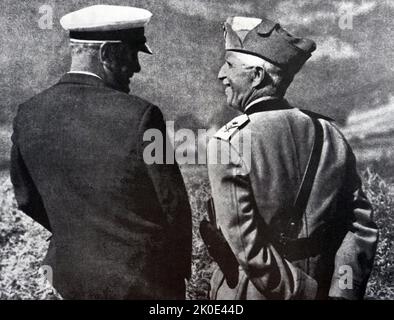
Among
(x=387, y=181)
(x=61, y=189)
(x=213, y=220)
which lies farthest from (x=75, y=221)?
(x=387, y=181)

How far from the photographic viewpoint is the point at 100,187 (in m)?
4.29

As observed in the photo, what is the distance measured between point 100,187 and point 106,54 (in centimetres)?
86

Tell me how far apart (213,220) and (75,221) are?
0.99 meters

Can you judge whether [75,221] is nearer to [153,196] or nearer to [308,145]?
[153,196]

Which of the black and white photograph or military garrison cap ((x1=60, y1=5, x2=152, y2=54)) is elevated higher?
military garrison cap ((x1=60, y1=5, x2=152, y2=54))

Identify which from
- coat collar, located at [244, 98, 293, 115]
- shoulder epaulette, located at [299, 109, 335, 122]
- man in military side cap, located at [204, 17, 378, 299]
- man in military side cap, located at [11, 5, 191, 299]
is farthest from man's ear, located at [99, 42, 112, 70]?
shoulder epaulette, located at [299, 109, 335, 122]

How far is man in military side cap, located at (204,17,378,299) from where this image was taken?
4469 millimetres

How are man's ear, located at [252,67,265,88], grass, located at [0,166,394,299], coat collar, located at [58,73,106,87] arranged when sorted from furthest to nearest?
grass, located at [0,166,394,299] → man's ear, located at [252,67,265,88] → coat collar, located at [58,73,106,87]

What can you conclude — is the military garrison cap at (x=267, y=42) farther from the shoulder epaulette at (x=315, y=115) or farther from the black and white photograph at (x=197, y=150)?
the shoulder epaulette at (x=315, y=115)

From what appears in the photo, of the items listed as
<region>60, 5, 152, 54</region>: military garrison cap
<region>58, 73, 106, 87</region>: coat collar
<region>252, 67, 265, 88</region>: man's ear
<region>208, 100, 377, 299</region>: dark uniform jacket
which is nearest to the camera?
<region>58, 73, 106, 87</region>: coat collar

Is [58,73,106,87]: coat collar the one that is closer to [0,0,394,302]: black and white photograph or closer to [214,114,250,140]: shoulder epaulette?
[0,0,394,302]: black and white photograph

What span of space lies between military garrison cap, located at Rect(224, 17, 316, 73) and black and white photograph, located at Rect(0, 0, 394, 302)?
0.05 ft
